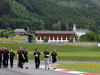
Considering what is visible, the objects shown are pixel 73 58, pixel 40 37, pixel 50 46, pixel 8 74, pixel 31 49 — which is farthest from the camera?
pixel 40 37

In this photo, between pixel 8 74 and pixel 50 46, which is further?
pixel 50 46

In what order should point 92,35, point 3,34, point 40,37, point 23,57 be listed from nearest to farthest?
1. point 23,57
2. point 40,37
3. point 92,35
4. point 3,34

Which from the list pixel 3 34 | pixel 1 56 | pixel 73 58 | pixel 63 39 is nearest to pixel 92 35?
pixel 63 39

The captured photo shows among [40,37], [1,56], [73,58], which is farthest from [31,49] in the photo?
[1,56]

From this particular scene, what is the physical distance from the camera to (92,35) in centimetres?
15362

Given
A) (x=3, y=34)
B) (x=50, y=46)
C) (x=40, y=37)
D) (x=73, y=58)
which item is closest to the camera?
(x=73, y=58)

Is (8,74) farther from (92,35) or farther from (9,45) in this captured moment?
(92,35)

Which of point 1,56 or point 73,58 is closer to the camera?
point 1,56

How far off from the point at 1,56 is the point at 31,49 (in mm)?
56350

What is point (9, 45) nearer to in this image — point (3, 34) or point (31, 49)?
point (31, 49)

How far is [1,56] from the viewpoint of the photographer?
31047 millimetres

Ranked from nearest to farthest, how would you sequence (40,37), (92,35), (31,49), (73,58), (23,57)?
(23,57) < (73,58) < (31,49) < (40,37) < (92,35)

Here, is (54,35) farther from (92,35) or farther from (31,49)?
(31,49)

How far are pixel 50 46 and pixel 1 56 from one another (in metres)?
63.1
